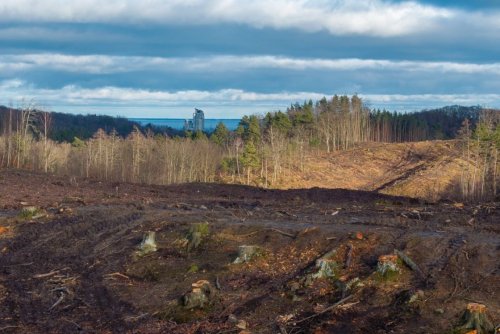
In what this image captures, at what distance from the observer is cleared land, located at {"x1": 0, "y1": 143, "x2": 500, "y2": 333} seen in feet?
29.3

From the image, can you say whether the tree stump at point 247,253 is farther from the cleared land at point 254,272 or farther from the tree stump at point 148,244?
the tree stump at point 148,244

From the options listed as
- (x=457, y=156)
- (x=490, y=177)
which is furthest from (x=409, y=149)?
(x=490, y=177)

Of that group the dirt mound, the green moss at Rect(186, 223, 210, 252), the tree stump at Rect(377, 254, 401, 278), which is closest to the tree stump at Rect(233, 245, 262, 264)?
the green moss at Rect(186, 223, 210, 252)

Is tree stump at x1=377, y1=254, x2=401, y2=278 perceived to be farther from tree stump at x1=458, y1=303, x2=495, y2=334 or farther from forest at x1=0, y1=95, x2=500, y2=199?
forest at x1=0, y1=95, x2=500, y2=199

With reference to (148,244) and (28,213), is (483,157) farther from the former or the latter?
(148,244)

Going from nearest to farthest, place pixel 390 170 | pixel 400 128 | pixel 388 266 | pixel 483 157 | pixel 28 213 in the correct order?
1. pixel 388 266
2. pixel 28 213
3. pixel 483 157
4. pixel 390 170
5. pixel 400 128

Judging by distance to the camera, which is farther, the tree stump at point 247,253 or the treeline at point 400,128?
the treeline at point 400,128

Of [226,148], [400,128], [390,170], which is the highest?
[400,128]

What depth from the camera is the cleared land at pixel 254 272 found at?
352 inches

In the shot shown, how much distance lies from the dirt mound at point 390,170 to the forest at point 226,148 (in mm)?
2283

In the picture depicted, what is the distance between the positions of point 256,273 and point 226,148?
74726 mm

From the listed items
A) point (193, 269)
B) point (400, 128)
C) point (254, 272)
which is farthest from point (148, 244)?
point (400, 128)

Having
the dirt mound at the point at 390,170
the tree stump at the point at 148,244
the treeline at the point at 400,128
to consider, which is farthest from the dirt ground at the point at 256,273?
the treeline at the point at 400,128

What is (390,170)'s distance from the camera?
269ft
